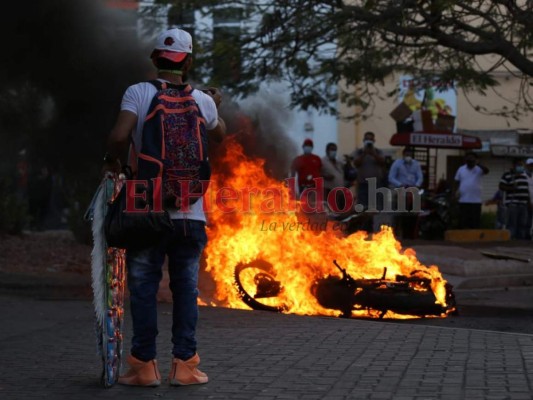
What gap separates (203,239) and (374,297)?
3.41 metres

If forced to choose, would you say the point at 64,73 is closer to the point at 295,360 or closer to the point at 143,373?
the point at 295,360

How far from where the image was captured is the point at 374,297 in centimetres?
865

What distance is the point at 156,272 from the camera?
543 centimetres

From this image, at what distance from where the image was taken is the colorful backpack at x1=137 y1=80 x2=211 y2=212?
532cm

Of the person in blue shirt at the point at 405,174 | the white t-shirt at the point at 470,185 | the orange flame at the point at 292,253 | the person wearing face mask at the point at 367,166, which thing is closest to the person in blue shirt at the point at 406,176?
the person in blue shirt at the point at 405,174

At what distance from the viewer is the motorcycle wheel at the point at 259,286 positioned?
8.96 m

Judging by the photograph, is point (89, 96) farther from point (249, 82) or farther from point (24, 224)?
point (24, 224)

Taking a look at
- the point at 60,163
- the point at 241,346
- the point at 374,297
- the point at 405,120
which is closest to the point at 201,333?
the point at 241,346

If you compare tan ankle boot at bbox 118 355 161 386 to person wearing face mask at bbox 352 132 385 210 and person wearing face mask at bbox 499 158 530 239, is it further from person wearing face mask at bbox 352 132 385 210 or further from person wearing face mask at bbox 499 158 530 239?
person wearing face mask at bbox 499 158 530 239

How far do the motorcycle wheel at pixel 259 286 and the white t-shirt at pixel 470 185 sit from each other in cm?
1032

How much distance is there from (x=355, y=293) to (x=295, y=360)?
104 inches

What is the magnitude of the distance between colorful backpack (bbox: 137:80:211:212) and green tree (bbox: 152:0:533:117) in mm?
7881

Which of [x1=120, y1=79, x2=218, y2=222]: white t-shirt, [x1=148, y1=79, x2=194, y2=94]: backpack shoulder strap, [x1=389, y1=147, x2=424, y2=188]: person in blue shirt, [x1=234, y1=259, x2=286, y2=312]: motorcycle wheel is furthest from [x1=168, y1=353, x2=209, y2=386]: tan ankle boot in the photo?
[x1=389, y1=147, x2=424, y2=188]: person in blue shirt

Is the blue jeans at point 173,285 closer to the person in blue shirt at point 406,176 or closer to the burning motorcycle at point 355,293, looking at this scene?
the burning motorcycle at point 355,293
